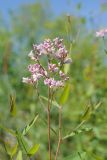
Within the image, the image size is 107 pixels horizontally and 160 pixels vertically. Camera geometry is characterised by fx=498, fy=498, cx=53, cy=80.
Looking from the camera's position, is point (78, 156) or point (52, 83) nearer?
point (52, 83)

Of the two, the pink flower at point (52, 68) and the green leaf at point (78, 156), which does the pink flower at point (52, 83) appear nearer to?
the pink flower at point (52, 68)

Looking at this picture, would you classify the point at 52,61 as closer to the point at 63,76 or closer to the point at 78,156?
the point at 63,76

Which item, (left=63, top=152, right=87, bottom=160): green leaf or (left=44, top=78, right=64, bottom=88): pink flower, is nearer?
(left=44, top=78, right=64, bottom=88): pink flower

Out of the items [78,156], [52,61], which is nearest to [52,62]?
[52,61]

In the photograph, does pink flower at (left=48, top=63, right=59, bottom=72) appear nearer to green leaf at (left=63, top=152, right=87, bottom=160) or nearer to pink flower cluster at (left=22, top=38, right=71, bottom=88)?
pink flower cluster at (left=22, top=38, right=71, bottom=88)

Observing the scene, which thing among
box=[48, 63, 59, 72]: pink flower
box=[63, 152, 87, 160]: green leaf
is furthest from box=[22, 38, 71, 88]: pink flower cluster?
box=[63, 152, 87, 160]: green leaf

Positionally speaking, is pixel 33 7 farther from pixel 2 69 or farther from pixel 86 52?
pixel 2 69

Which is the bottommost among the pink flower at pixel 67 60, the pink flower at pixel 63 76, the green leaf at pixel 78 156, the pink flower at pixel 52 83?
the green leaf at pixel 78 156

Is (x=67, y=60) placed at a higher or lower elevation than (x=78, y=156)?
higher

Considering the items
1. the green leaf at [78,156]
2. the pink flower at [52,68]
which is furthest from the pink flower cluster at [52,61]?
the green leaf at [78,156]

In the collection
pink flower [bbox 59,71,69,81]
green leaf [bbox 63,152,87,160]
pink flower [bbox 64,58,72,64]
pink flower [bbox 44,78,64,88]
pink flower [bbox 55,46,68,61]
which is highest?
pink flower [bbox 55,46,68,61]

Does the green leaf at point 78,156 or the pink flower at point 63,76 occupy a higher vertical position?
the pink flower at point 63,76
